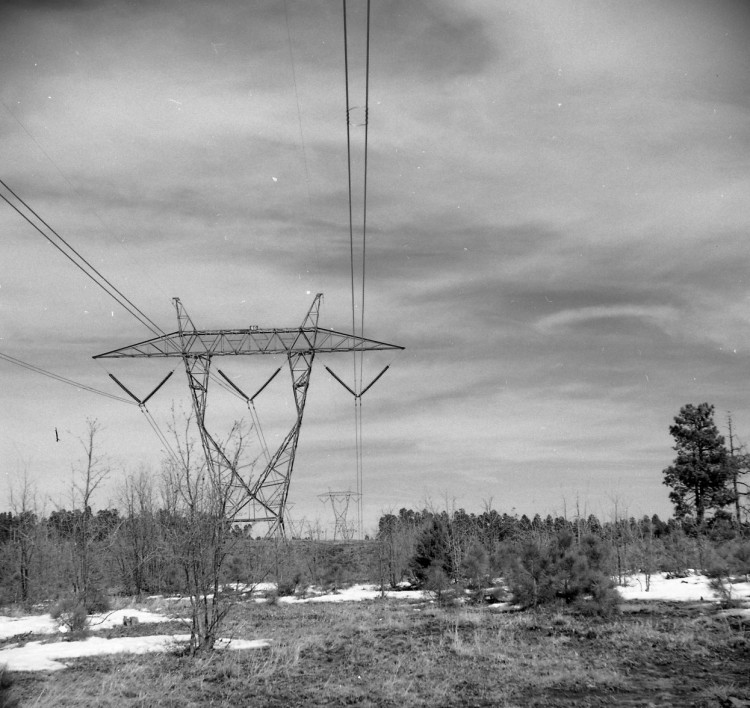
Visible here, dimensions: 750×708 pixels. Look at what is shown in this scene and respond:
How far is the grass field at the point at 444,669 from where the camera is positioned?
11.1 metres

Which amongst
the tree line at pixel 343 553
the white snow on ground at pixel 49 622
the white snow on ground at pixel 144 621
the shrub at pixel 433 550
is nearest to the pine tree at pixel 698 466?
the tree line at pixel 343 553

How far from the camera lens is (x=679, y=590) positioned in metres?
29.3

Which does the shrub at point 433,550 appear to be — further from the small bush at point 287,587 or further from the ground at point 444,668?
the ground at point 444,668

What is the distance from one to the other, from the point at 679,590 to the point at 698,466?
23297 mm

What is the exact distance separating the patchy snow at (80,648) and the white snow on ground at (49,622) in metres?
2.49

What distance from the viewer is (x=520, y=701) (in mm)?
10961

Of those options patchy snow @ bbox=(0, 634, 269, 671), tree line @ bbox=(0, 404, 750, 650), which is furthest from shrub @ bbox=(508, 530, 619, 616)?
patchy snow @ bbox=(0, 634, 269, 671)

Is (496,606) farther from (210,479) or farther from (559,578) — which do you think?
(210,479)

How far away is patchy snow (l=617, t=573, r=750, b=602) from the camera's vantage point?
25.3 metres

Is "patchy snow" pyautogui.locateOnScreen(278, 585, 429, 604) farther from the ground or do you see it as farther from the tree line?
the ground

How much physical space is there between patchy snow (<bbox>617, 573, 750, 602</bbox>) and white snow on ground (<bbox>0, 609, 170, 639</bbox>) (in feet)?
57.8

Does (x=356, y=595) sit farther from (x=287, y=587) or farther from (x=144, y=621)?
Result: (x=144, y=621)

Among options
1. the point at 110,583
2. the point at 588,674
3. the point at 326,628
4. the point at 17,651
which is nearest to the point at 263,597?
the point at 110,583

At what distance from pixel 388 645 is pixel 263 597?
1904cm
